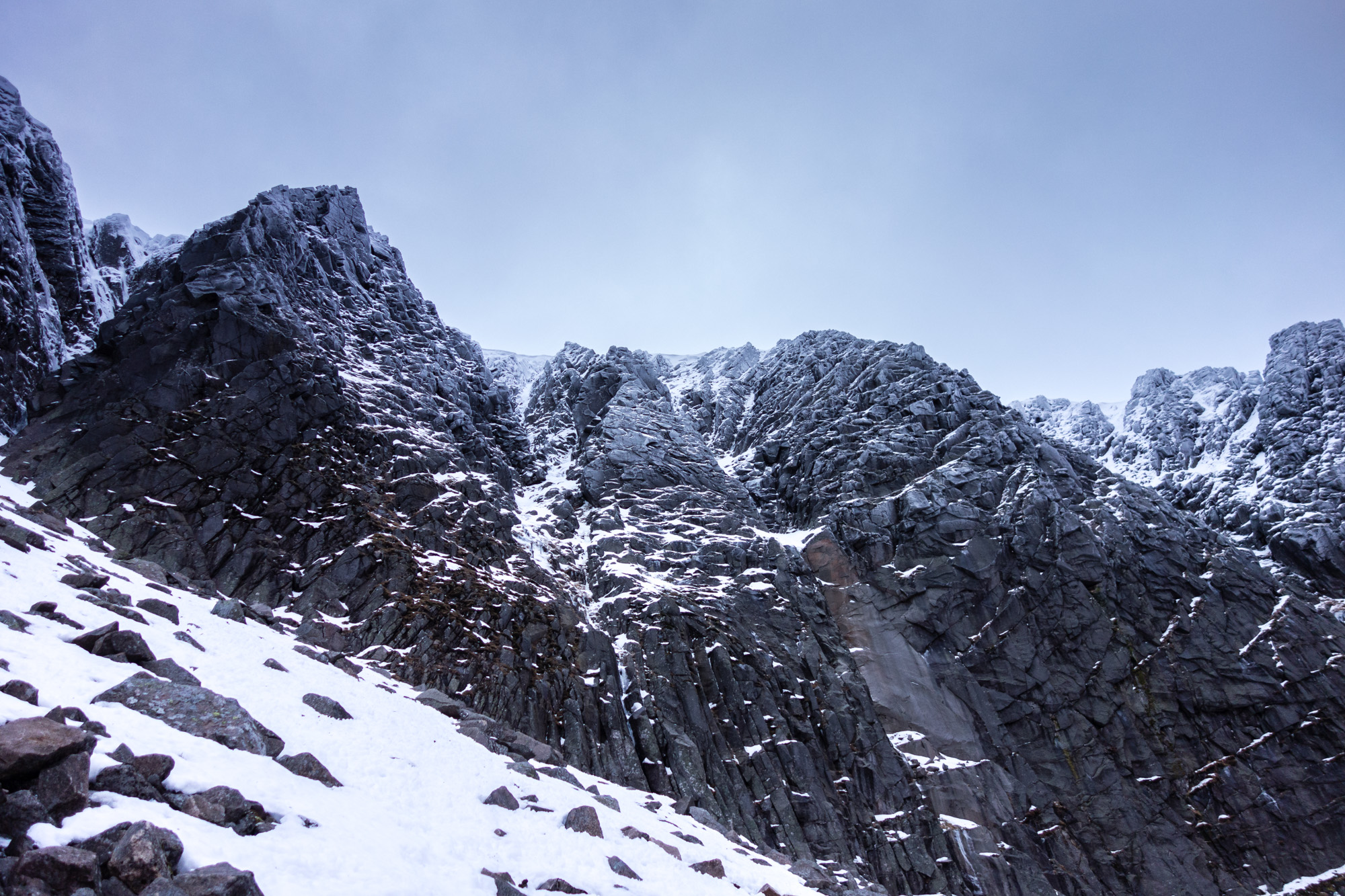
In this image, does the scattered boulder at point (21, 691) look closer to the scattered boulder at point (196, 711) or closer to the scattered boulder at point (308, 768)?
the scattered boulder at point (196, 711)

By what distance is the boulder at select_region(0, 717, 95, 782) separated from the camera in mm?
8703

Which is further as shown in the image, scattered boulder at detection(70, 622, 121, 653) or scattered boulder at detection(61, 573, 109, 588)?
scattered boulder at detection(61, 573, 109, 588)

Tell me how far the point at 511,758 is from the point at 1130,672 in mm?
57686

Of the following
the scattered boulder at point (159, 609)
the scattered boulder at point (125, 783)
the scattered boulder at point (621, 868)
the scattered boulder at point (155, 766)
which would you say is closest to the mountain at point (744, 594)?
the scattered boulder at point (159, 609)

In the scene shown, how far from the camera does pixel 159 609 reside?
22.0 metres

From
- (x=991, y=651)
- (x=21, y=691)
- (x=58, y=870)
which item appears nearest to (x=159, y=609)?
(x=21, y=691)

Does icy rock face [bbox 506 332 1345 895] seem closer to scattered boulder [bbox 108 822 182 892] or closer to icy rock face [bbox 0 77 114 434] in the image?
scattered boulder [bbox 108 822 182 892]

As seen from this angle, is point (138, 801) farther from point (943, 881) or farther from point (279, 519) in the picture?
point (943, 881)

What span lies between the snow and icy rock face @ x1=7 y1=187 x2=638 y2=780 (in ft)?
44.6

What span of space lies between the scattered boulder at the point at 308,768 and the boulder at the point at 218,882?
18.6 feet

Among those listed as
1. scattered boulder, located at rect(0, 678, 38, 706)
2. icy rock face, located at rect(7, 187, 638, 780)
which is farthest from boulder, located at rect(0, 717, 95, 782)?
icy rock face, located at rect(7, 187, 638, 780)

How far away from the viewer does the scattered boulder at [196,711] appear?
13.4 m

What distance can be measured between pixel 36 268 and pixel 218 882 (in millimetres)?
73883

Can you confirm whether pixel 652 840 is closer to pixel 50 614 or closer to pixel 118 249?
pixel 50 614
